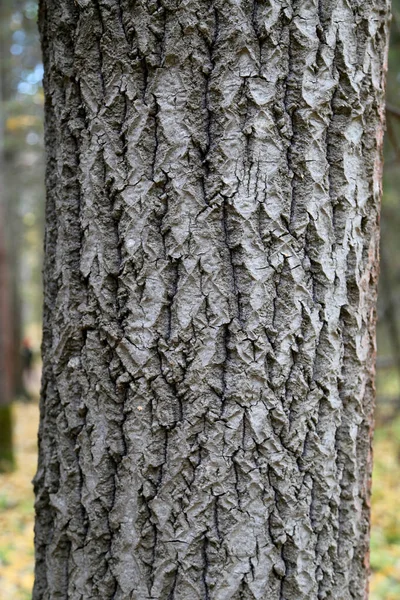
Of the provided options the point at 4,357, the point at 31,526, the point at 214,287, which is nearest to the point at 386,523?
the point at 31,526

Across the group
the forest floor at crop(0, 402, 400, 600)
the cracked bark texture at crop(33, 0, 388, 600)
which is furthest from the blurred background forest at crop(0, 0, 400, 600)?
the cracked bark texture at crop(33, 0, 388, 600)

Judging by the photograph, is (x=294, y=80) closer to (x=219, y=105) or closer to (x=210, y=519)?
(x=219, y=105)

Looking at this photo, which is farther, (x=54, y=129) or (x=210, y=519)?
(x=54, y=129)

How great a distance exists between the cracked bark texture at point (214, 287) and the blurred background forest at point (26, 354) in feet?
4.39

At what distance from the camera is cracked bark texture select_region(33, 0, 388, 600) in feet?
4.57

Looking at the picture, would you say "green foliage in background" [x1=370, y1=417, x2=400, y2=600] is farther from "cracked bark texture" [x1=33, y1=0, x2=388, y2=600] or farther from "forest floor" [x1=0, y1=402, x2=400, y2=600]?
"cracked bark texture" [x1=33, y1=0, x2=388, y2=600]

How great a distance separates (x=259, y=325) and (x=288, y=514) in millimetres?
512

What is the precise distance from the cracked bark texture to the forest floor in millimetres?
2949

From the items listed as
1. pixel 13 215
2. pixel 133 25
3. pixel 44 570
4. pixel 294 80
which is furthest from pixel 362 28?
pixel 13 215

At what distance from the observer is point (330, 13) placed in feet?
4.74

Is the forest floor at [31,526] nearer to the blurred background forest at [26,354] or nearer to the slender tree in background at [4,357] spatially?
the blurred background forest at [26,354]

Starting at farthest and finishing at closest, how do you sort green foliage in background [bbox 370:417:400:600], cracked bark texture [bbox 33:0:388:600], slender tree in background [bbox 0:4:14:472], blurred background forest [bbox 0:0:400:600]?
1. slender tree in background [bbox 0:4:14:472]
2. blurred background forest [bbox 0:0:400:600]
3. green foliage in background [bbox 370:417:400:600]
4. cracked bark texture [bbox 33:0:388:600]

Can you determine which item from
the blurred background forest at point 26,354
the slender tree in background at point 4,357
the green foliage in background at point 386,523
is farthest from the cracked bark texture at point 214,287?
the slender tree in background at point 4,357

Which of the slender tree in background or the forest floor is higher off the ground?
the slender tree in background
